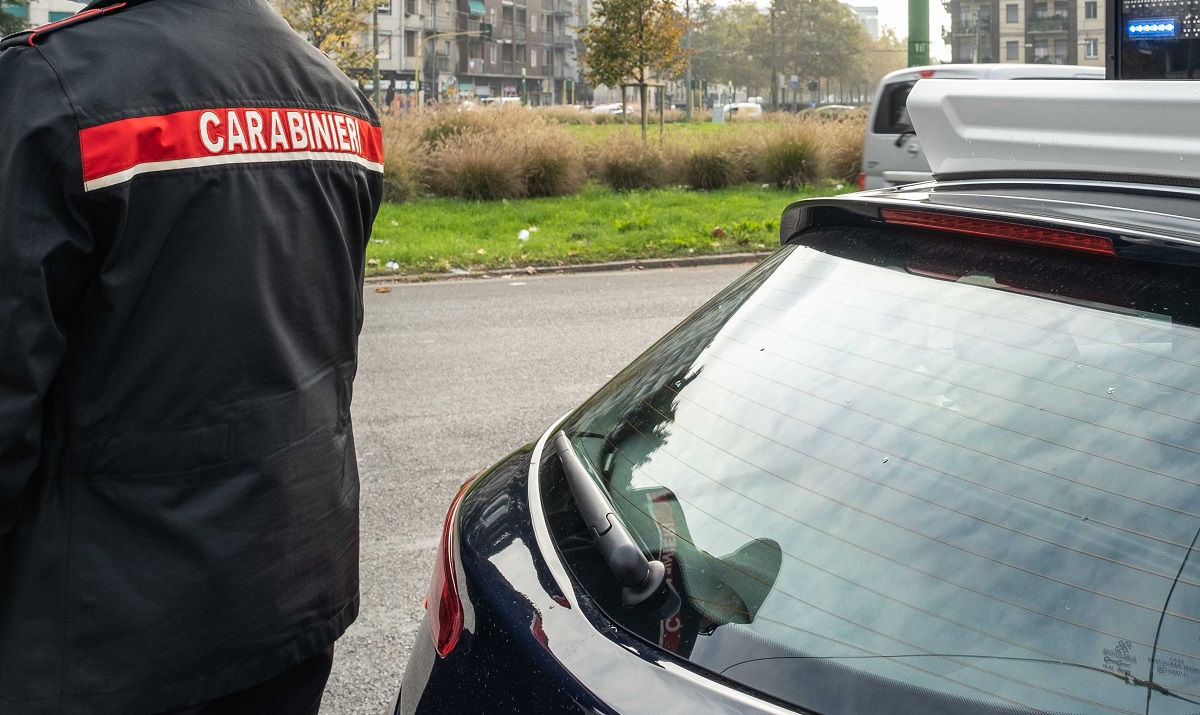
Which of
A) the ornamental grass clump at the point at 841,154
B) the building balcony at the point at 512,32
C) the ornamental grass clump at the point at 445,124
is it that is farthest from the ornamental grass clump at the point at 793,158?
the building balcony at the point at 512,32

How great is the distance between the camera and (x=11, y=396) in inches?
63.6

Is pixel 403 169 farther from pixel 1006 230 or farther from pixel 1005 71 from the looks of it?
pixel 1006 230

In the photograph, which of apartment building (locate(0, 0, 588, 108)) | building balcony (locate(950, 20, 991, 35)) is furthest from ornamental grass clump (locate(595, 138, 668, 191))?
apartment building (locate(0, 0, 588, 108))

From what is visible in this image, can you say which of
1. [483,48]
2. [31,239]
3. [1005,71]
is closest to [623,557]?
[31,239]

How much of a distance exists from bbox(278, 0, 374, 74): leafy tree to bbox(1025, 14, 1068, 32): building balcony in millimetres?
16658

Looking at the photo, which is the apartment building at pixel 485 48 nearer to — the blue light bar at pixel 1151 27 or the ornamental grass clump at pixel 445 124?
the ornamental grass clump at pixel 445 124

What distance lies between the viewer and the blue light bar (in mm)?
3115

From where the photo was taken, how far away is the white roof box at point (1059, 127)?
5.62 feet

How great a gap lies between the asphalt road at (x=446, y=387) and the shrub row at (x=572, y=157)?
5.80 meters

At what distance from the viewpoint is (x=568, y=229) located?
14570 millimetres

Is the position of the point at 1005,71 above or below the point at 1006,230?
above

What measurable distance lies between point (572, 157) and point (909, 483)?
17.0 metres

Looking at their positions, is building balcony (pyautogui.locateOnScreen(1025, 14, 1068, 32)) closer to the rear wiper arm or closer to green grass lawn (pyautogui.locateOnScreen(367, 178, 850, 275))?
the rear wiper arm

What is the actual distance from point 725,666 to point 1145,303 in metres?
0.70
